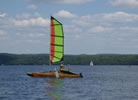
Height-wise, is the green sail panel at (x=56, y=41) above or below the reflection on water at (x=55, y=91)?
above

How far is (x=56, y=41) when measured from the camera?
82312 mm

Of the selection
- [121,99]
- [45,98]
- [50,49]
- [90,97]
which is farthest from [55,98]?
[50,49]

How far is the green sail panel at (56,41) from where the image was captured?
82.3 meters

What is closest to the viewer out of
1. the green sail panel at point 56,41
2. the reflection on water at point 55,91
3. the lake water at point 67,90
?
the lake water at point 67,90

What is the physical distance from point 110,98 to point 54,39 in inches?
1618

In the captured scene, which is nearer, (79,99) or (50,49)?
(79,99)

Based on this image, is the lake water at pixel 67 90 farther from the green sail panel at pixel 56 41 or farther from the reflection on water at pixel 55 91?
the green sail panel at pixel 56 41

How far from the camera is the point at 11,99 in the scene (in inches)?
1674

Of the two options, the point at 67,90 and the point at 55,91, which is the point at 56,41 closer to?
the point at 67,90

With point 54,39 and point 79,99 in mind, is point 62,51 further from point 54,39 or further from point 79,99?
point 79,99

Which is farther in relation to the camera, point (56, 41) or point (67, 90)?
point (56, 41)

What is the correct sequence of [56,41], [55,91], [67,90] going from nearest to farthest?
[55,91] < [67,90] < [56,41]

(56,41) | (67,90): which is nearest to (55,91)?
(67,90)

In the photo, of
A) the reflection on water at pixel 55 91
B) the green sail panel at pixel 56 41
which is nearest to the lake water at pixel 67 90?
the reflection on water at pixel 55 91
